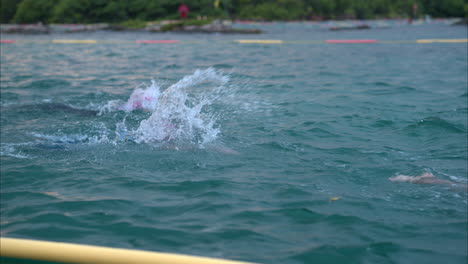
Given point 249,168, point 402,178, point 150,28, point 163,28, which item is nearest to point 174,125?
point 249,168

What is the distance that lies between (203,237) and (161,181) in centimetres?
116

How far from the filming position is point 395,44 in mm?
17109

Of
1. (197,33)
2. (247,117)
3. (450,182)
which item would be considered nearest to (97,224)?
(450,182)

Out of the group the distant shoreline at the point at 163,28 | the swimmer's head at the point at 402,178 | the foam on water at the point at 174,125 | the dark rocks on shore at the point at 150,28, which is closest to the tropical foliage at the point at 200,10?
the distant shoreline at the point at 163,28

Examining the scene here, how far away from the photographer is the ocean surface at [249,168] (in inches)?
123

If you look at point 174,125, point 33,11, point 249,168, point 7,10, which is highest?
point 7,10

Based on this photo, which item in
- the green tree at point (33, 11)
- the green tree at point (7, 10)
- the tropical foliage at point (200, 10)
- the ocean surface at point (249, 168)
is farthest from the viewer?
the green tree at point (7, 10)

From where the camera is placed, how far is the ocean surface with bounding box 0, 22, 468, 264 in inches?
123

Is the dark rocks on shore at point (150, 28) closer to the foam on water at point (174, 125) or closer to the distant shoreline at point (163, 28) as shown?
the distant shoreline at point (163, 28)

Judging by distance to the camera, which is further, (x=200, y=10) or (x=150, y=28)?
(x=200, y=10)

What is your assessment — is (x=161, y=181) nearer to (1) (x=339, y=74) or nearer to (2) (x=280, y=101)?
(2) (x=280, y=101)

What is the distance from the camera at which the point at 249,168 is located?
451 centimetres

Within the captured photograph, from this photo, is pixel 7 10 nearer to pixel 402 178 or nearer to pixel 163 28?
pixel 163 28

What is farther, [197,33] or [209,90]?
[197,33]
